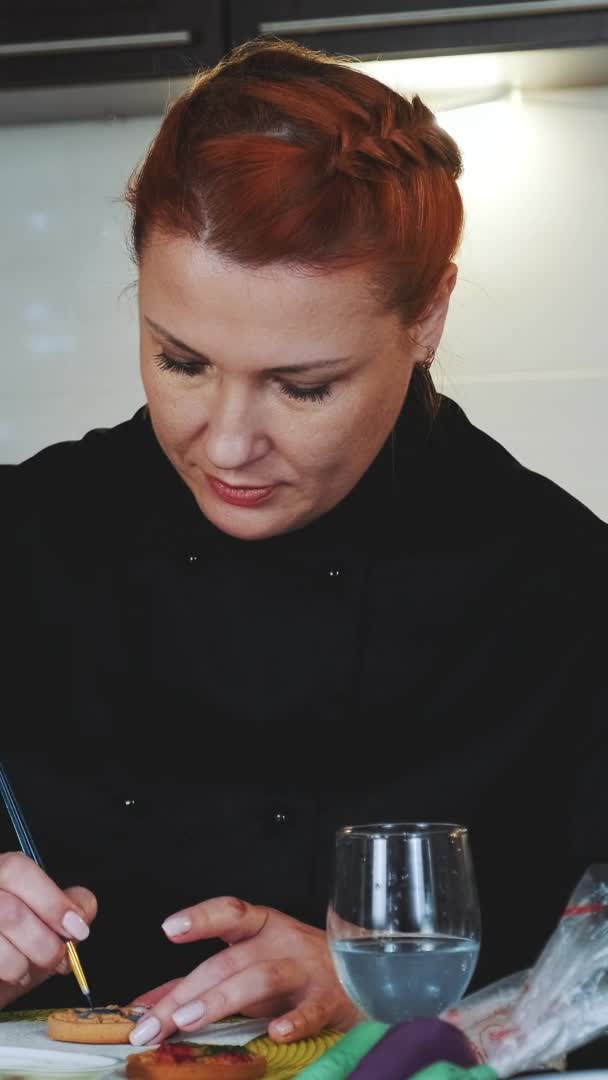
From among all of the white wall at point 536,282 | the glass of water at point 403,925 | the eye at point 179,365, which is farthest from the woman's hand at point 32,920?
the white wall at point 536,282

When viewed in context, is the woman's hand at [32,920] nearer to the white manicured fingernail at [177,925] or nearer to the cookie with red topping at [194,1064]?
the white manicured fingernail at [177,925]

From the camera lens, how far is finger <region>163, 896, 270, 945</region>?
98 cm

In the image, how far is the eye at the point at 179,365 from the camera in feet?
3.78

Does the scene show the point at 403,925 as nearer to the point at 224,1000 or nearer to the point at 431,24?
the point at 224,1000

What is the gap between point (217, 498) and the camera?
1.23 metres

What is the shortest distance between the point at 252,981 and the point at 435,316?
59 centimetres

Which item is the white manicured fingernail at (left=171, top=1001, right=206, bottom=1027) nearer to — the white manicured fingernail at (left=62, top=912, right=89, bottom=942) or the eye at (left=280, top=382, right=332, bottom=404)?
the white manicured fingernail at (left=62, top=912, right=89, bottom=942)

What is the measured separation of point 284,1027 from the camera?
92 cm

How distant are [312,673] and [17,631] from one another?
1.05ft

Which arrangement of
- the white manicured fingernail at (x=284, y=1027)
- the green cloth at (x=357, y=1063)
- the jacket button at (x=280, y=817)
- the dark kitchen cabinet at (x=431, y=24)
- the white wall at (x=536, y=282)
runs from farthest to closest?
the white wall at (x=536, y=282) → the dark kitchen cabinet at (x=431, y=24) → the jacket button at (x=280, y=817) → the white manicured fingernail at (x=284, y=1027) → the green cloth at (x=357, y=1063)

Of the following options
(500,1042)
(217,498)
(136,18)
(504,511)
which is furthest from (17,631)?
(136,18)

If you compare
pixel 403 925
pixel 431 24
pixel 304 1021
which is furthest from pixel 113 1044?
pixel 431 24

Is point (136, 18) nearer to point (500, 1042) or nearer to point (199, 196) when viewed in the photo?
point (199, 196)

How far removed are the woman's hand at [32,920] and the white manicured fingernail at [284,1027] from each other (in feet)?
0.51
